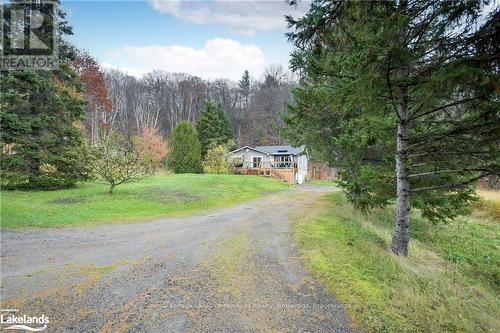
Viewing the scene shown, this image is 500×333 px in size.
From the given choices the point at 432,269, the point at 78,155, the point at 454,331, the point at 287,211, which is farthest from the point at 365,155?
the point at 78,155

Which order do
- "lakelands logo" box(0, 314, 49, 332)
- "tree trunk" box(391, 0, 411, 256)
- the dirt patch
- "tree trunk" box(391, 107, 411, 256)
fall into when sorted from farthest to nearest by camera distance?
1. the dirt patch
2. "tree trunk" box(391, 107, 411, 256)
3. "tree trunk" box(391, 0, 411, 256)
4. "lakelands logo" box(0, 314, 49, 332)

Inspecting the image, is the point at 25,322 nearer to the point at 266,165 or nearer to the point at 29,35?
the point at 29,35

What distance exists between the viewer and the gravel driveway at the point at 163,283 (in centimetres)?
339

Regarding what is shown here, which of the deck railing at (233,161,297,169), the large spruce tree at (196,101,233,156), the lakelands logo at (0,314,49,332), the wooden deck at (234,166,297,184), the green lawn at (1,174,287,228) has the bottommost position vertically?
the lakelands logo at (0,314,49,332)

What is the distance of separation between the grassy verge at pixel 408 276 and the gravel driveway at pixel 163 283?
45cm

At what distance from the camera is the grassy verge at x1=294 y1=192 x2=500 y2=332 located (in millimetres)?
3463

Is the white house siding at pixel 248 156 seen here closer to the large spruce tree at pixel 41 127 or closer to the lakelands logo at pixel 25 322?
the large spruce tree at pixel 41 127

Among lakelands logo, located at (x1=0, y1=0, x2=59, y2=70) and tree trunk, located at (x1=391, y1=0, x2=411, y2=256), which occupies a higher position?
lakelands logo, located at (x1=0, y1=0, x2=59, y2=70)

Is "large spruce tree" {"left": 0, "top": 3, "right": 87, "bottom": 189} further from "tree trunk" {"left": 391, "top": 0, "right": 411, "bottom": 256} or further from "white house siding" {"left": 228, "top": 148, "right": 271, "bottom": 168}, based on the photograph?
"white house siding" {"left": 228, "top": 148, "right": 271, "bottom": 168}

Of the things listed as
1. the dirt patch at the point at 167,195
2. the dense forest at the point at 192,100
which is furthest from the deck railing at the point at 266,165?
the dirt patch at the point at 167,195

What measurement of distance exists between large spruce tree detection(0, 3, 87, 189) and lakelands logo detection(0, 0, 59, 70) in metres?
Answer: 0.34

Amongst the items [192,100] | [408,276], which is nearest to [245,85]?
[192,100]

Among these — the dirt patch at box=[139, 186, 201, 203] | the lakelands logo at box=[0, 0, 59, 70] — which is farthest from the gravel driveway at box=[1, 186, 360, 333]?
the lakelands logo at box=[0, 0, 59, 70]

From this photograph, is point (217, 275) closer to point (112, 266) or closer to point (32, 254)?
point (112, 266)
